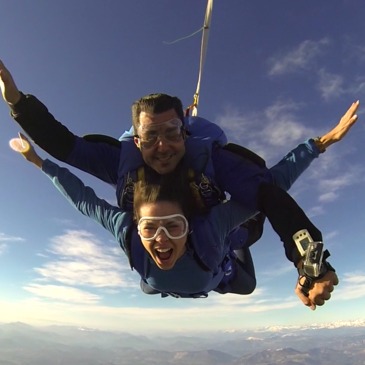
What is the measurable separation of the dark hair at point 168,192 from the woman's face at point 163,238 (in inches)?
1.6

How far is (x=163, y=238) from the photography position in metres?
2.53

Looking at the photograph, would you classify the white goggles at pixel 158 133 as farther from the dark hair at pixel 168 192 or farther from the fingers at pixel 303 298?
the fingers at pixel 303 298

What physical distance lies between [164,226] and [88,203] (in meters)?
0.83

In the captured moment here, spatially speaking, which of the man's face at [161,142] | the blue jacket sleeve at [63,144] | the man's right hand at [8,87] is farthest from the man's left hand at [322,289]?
the man's right hand at [8,87]

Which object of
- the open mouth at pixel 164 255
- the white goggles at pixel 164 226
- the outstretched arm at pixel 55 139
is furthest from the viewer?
the outstretched arm at pixel 55 139

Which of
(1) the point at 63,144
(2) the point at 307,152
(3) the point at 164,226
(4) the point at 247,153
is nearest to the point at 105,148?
(1) the point at 63,144

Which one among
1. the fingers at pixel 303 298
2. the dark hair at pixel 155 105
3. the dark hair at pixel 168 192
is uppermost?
the dark hair at pixel 155 105

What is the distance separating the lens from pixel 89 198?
9.69 ft

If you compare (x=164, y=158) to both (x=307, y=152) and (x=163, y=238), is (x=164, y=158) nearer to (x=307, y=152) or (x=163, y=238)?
(x=163, y=238)

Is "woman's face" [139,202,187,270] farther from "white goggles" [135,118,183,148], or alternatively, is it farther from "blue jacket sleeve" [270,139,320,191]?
"blue jacket sleeve" [270,139,320,191]

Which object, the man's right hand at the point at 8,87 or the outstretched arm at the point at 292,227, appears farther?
the man's right hand at the point at 8,87

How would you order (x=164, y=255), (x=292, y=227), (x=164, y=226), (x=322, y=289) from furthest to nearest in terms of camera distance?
(x=164, y=255) < (x=164, y=226) < (x=292, y=227) < (x=322, y=289)

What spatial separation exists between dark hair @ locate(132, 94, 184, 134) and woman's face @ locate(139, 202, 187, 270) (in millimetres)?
729

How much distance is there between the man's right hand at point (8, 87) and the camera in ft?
8.73
